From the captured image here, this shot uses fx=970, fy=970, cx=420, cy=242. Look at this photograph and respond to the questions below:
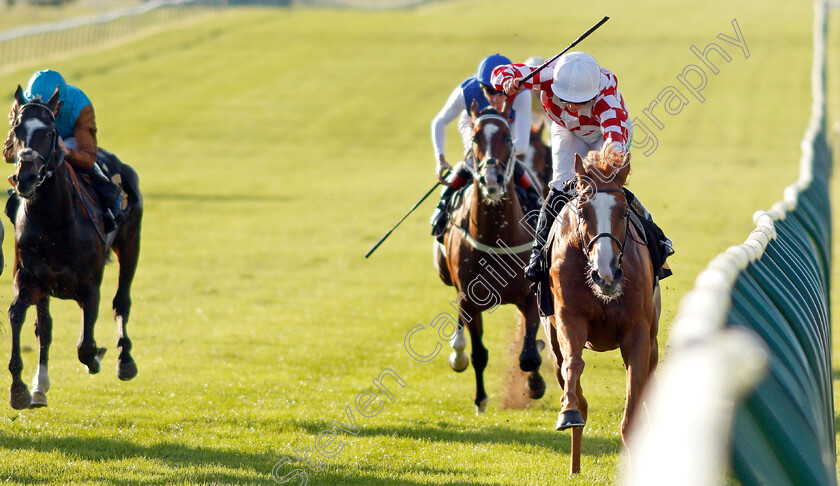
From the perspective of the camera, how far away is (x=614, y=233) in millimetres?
4934

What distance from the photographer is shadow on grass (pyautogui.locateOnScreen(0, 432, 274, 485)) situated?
5.56 meters

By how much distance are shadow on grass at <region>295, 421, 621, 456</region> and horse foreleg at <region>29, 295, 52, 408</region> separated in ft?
5.73

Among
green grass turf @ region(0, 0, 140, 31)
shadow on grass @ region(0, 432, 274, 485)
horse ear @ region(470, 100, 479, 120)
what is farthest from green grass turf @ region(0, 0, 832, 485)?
green grass turf @ region(0, 0, 140, 31)

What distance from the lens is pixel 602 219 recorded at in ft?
16.1

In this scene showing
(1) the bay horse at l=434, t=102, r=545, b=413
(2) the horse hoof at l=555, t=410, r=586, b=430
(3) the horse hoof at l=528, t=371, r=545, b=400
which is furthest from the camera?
(3) the horse hoof at l=528, t=371, r=545, b=400

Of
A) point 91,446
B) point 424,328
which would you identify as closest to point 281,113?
A: point 424,328

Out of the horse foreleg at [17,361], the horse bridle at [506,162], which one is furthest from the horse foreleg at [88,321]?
the horse bridle at [506,162]

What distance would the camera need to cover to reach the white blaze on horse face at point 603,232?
477cm

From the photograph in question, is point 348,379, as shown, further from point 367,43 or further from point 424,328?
point 367,43

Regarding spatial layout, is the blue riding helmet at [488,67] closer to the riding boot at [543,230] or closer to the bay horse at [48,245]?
the riding boot at [543,230]

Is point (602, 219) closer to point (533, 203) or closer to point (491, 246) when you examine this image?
point (491, 246)

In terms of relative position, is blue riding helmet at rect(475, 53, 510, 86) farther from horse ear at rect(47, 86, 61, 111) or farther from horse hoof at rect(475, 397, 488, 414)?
horse ear at rect(47, 86, 61, 111)

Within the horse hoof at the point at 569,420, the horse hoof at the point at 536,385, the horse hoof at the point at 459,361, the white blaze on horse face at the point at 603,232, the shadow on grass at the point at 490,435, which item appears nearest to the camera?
the white blaze on horse face at the point at 603,232

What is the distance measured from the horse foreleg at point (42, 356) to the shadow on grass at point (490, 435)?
1748mm
